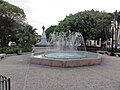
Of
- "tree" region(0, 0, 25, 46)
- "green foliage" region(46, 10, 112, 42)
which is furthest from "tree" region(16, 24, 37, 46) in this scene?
"green foliage" region(46, 10, 112, 42)

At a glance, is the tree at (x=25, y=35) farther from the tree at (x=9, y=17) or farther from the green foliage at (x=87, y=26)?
the green foliage at (x=87, y=26)

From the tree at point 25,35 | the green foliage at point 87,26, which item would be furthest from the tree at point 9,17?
the green foliage at point 87,26

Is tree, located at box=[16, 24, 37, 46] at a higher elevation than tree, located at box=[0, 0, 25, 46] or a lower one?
lower

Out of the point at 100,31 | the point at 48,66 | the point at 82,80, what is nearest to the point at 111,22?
the point at 100,31

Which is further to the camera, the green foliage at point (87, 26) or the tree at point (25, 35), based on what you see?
the green foliage at point (87, 26)

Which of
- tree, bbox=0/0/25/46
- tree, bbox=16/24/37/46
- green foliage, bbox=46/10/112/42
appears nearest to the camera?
tree, bbox=0/0/25/46

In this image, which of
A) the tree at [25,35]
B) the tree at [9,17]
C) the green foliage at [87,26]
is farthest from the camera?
the green foliage at [87,26]

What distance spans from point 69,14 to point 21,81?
1551 inches

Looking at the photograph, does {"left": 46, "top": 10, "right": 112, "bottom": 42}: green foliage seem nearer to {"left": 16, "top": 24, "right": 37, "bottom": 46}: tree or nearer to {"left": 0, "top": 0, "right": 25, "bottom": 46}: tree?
{"left": 16, "top": 24, "right": 37, "bottom": 46}: tree

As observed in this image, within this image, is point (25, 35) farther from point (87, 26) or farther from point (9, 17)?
point (87, 26)

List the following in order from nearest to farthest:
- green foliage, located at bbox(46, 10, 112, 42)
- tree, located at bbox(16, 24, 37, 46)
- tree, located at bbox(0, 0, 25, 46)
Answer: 1. tree, located at bbox(0, 0, 25, 46)
2. tree, located at bbox(16, 24, 37, 46)
3. green foliage, located at bbox(46, 10, 112, 42)

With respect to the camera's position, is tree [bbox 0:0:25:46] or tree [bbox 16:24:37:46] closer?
tree [bbox 0:0:25:46]

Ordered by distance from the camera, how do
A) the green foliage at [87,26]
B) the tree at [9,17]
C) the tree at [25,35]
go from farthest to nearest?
the green foliage at [87,26] < the tree at [25,35] < the tree at [9,17]

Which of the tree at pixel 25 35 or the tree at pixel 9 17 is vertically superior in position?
the tree at pixel 9 17
